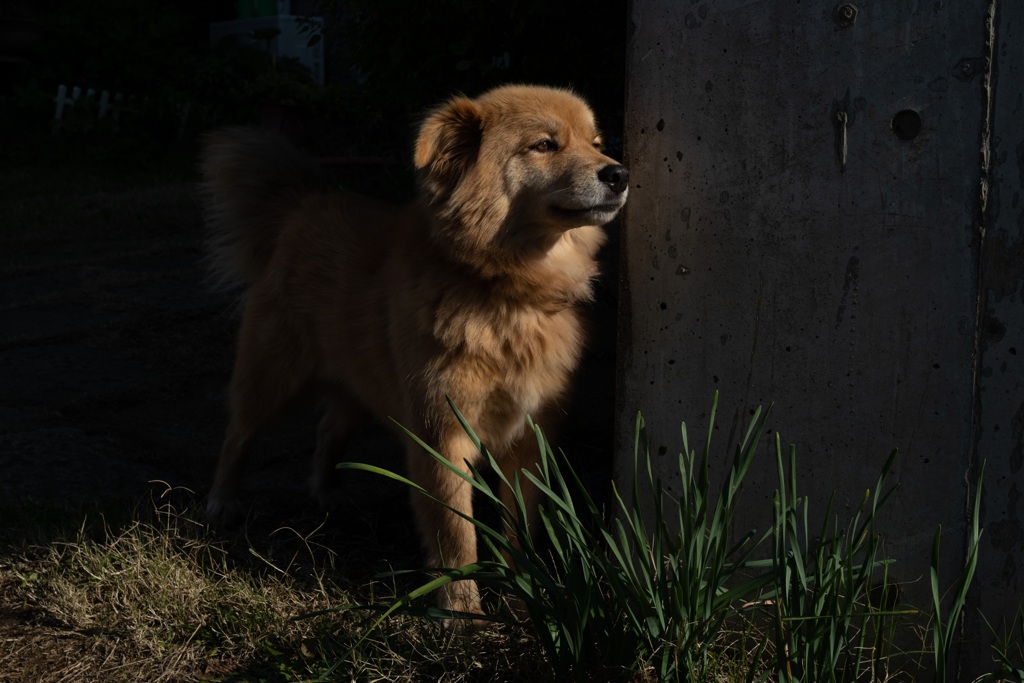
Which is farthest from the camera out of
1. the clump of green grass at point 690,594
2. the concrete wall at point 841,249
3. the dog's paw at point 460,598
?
the dog's paw at point 460,598

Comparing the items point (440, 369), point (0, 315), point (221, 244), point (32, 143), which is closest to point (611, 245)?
point (221, 244)

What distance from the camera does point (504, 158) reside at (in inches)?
114

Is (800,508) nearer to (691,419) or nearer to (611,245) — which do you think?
(691,419)

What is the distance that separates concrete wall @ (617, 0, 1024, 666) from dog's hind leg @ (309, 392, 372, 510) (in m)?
1.63

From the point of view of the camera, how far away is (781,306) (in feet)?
8.11

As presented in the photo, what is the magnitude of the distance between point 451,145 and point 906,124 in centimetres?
119

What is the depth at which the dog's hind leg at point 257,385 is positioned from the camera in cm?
373

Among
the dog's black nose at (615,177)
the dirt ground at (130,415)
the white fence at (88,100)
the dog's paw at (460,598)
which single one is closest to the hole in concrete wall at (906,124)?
the dog's black nose at (615,177)

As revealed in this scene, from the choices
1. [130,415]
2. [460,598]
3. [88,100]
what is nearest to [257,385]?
[130,415]

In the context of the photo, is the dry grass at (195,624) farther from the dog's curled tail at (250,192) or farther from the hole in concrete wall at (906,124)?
the hole in concrete wall at (906,124)

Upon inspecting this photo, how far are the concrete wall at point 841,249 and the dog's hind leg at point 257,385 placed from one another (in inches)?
61.0

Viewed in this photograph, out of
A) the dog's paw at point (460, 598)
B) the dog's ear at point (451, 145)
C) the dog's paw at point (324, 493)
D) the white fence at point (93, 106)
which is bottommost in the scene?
the dog's paw at point (324, 493)

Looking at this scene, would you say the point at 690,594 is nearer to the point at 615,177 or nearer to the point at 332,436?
the point at 615,177

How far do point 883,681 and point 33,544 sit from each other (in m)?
2.29
